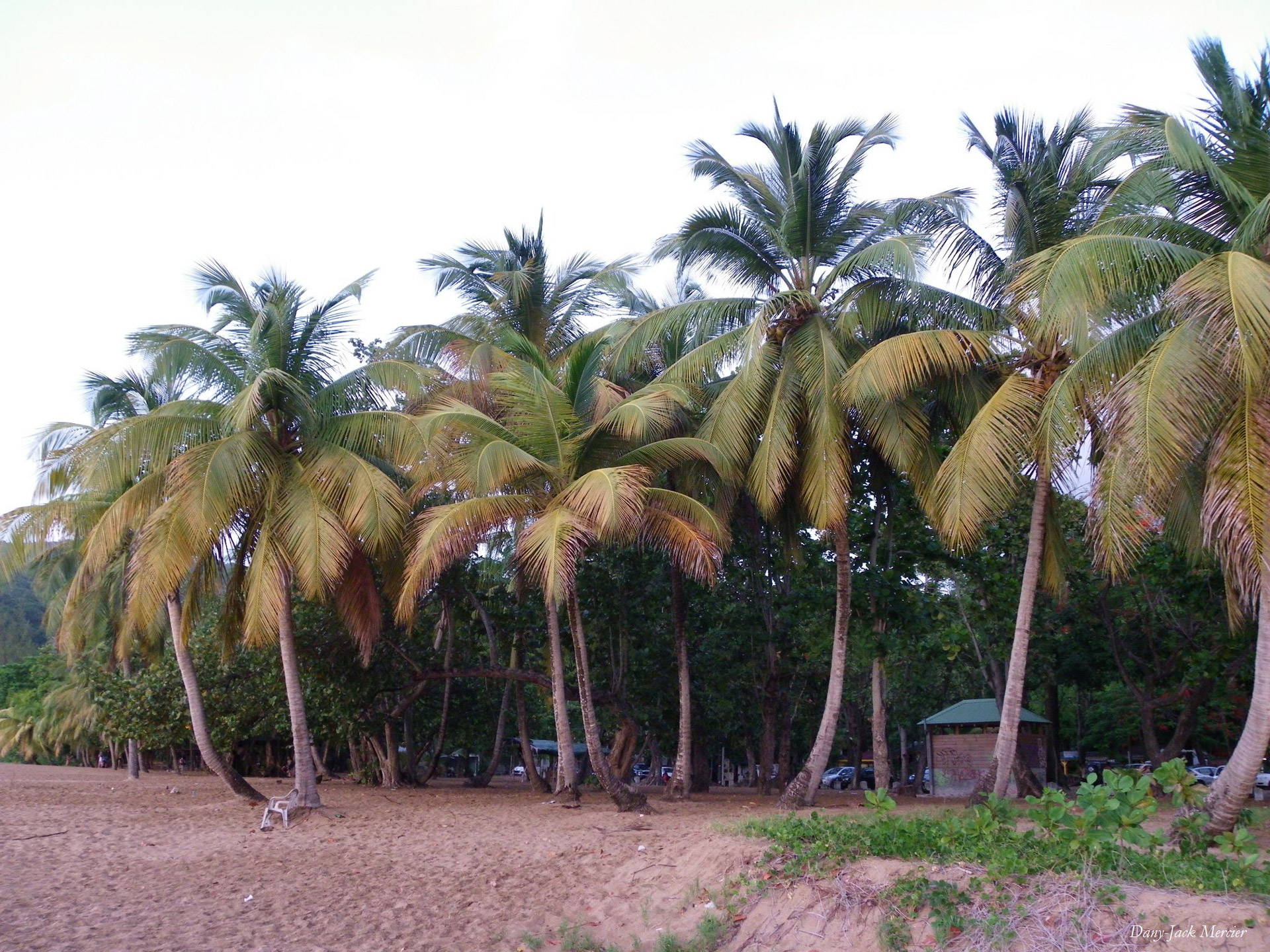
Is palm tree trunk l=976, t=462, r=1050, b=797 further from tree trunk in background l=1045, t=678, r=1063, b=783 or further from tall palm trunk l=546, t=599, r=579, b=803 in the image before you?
tree trunk in background l=1045, t=678, r=1063, b=783

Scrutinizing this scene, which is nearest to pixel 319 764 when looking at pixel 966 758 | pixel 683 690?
pixel 683 690

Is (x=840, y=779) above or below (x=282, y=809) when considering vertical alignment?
below

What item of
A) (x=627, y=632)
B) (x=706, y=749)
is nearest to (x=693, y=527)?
(x=627, y=632)

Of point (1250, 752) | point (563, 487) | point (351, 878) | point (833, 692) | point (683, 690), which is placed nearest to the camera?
point (1250, 752)

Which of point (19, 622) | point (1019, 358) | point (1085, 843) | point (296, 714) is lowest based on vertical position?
point (1085, 843)

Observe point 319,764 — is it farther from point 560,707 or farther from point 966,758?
point 966,758

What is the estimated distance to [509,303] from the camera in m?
17.9

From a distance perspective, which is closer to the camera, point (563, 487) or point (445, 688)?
point (563, 487)

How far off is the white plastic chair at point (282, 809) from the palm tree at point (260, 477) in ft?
1.31

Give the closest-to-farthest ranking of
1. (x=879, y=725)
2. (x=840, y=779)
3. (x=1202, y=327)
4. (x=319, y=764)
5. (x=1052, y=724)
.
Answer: (x=1202, y=327)
(x=879, y=725)
(x=1052, y=724)
(x=319, y=764)
(x=840, y=779)

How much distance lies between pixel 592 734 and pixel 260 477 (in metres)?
6.41

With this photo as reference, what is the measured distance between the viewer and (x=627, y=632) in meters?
20.7

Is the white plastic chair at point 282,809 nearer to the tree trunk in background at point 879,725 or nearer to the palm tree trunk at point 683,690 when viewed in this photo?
the palm tree trunk at point 683,690

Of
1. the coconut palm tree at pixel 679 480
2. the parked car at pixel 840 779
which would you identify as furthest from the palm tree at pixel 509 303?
the parked car at pixel 840 779
